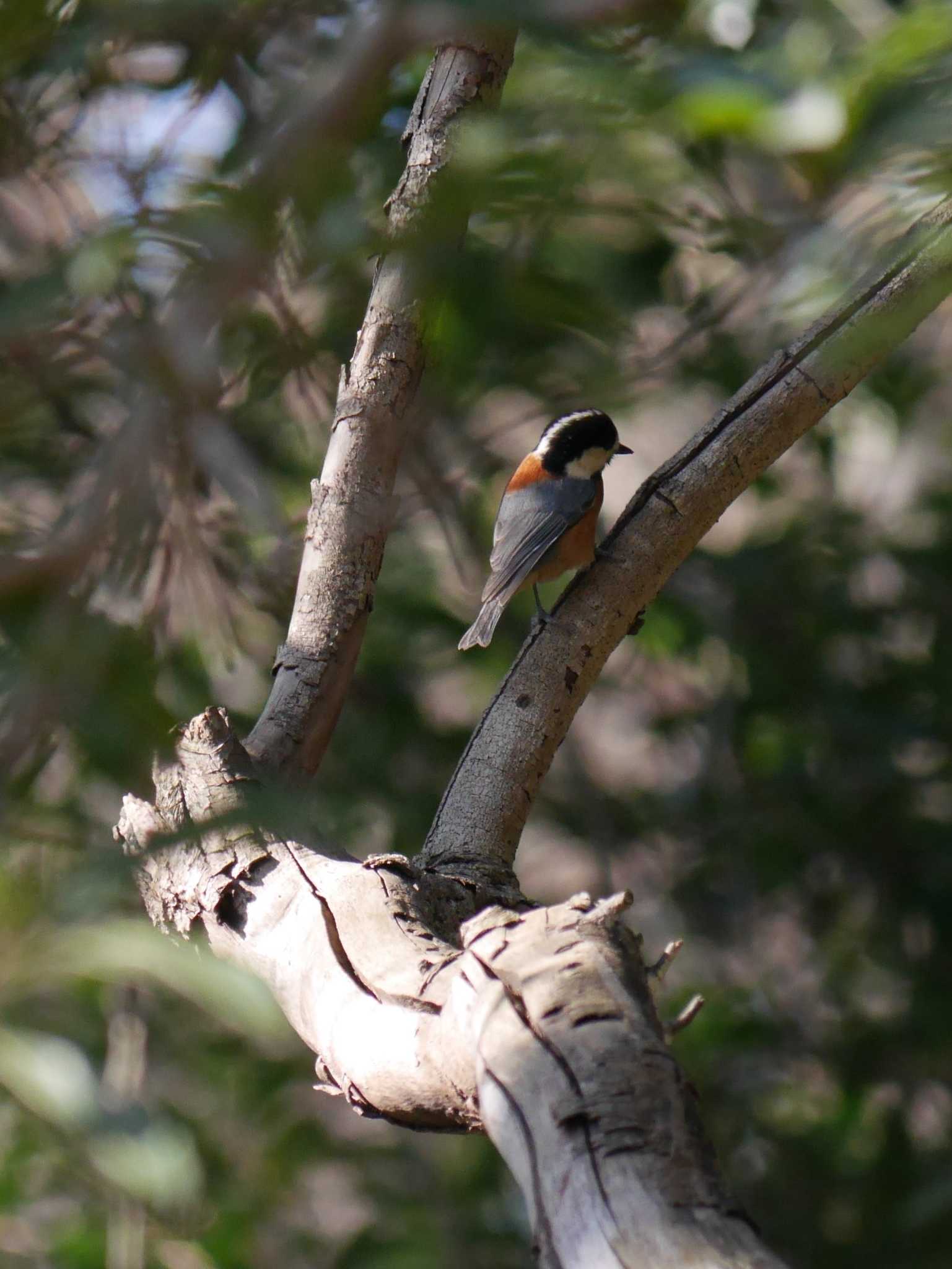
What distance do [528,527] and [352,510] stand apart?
54.6 inches

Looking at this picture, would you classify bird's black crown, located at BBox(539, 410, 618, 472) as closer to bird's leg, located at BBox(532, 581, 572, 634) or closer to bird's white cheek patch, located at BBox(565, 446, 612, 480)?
bird's white cheek patch, located at BBox(565, 446, 612, 480)

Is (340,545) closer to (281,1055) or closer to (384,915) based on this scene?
(384,915)

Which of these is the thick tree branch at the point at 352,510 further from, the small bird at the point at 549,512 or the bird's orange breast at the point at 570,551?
the bird's orange breast at the point at 570,551

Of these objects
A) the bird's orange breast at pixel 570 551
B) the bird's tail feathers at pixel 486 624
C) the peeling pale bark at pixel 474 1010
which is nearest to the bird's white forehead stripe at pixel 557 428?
the bird's orange breast at pixel 570 551

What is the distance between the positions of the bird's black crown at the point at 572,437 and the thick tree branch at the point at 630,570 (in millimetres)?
1497

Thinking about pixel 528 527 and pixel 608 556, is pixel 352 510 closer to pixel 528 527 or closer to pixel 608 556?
pixel 608 556

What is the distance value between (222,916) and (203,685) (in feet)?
1.29

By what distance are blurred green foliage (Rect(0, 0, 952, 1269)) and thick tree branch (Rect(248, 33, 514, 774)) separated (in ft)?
0.26

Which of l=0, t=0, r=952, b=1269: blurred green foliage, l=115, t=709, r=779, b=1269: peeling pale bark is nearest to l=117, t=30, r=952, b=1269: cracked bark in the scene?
l=115, t=709, r=779, b=1269: peeling pale bark

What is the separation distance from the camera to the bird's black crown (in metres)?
4.02

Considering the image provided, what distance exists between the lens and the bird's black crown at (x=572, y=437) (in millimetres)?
4020

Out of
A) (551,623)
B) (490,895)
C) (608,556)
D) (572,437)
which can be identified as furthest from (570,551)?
(490,895)

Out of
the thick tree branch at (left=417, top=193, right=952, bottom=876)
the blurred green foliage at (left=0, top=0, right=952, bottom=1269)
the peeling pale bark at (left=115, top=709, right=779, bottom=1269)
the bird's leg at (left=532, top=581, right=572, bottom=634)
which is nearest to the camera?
the blurred green foliage at (left=0, top=0, right=952, bottom=1269)

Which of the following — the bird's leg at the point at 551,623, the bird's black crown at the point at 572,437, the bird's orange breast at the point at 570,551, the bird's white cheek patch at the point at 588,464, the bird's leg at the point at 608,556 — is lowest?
the bird's orange breast at the point at 570,551
